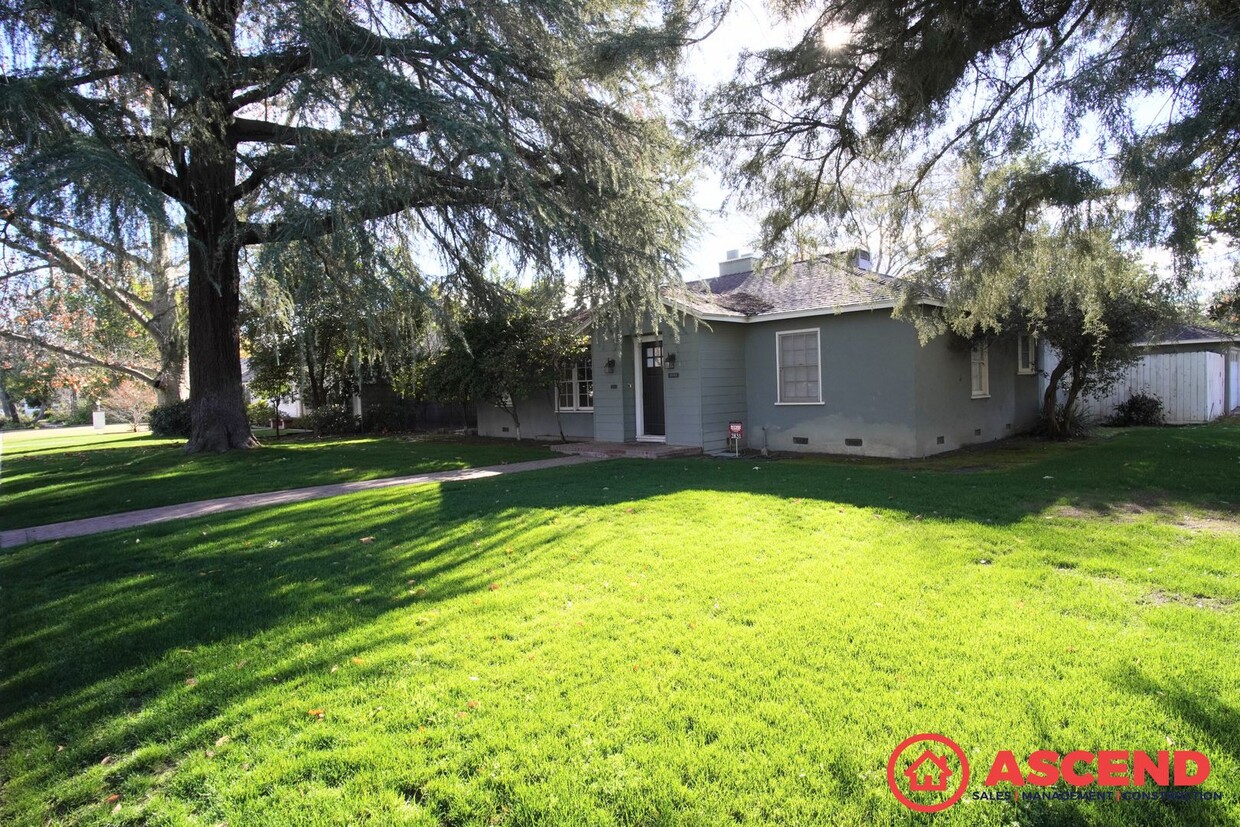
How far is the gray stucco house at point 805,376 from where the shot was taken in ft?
36.3

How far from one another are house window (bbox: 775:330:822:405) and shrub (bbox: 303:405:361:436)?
1383 centimetres

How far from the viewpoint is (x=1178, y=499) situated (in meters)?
7.05

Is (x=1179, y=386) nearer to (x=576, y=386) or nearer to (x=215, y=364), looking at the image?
(x=576, y=386)

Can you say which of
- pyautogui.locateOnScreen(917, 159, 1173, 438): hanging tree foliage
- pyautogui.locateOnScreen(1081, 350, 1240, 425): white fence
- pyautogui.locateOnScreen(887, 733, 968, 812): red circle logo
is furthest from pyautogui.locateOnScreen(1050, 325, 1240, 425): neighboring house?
pyautogui.locateOnScreen(887, 733, 968, 812): red circle logo

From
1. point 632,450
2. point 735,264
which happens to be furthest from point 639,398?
point 735,264

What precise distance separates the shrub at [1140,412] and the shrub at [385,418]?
68.1 ft

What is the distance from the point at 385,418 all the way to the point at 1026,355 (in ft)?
59.1

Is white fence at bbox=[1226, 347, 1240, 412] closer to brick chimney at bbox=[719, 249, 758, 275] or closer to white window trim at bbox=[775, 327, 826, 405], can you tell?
brick chimney at bbox=[719, 249, 758, 275]

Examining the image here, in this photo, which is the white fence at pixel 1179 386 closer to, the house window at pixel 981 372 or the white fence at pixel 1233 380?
the white fence at pixel 1233 380

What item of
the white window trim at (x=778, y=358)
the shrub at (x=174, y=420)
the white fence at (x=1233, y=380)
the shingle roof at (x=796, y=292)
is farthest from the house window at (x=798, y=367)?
the shrub at (x=174, y=420)

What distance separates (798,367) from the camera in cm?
1230

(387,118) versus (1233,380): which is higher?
(387,118)

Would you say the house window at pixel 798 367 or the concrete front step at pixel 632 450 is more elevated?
the house window at pixel 798 367

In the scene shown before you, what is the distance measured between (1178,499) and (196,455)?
15619 mm
